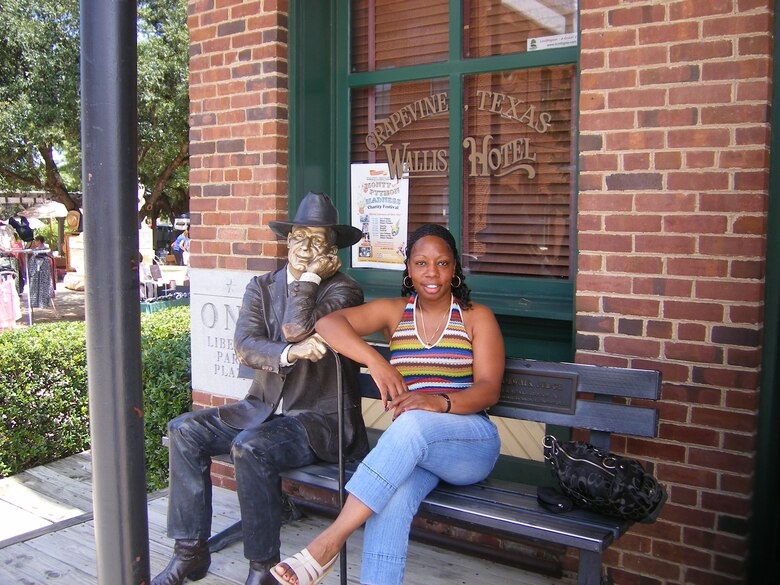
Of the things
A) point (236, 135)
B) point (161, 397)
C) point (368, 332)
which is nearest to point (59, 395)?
point (161, 397)

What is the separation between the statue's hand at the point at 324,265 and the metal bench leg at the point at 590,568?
5.53 ft

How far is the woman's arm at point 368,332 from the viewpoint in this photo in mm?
3129

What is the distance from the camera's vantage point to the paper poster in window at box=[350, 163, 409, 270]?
15.2ft

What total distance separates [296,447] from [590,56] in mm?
2138

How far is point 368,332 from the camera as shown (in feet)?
11.4

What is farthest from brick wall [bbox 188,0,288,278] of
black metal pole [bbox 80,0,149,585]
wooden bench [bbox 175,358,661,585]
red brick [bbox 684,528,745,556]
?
black metal pole [bbox 80,0,149,585]

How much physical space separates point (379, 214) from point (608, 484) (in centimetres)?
241

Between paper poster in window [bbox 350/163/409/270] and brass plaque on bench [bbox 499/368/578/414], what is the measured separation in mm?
1411

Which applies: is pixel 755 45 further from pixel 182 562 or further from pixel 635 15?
pixel 182 562

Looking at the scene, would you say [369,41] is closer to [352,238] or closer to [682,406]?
[352,238]

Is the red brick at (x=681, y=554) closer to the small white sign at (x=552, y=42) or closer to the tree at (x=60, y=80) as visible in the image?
the small white sign at (x=552, y=42)

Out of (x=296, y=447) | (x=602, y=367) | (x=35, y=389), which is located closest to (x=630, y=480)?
(x=602, y=367)

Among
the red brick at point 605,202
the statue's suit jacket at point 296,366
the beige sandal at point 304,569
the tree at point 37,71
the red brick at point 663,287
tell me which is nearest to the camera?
the beige sandal at point 304,569

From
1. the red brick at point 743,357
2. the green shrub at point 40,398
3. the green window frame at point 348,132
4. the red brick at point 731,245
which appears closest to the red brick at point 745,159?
the red brick at point 731,245
